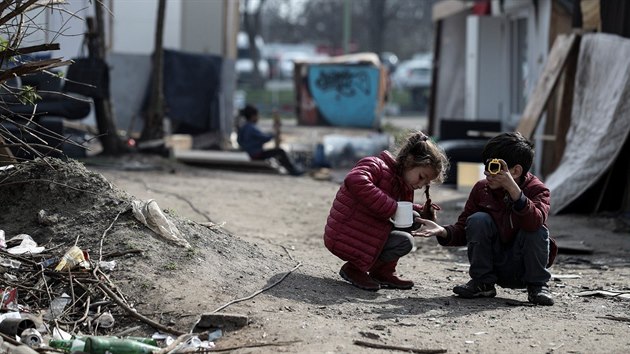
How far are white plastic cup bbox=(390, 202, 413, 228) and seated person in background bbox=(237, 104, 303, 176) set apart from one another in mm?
10093

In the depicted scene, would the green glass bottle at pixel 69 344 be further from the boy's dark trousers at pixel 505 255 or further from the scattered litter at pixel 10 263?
the boy's dark trousers at pixel 505 255

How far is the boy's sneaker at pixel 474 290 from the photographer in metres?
6.53

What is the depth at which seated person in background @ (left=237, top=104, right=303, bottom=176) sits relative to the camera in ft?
53.7

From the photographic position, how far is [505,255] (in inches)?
255

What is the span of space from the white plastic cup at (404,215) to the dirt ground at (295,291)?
48 cm

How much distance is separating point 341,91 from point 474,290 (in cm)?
2417

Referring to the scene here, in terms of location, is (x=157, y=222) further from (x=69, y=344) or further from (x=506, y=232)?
(x=506, y=232)

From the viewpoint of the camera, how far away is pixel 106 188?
271 inches

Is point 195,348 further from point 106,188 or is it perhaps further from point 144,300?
point 106,188

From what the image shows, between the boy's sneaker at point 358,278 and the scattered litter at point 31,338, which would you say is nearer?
the scattered litter at point 31,338

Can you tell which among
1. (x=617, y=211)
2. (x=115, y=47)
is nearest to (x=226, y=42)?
(x=115, y=47)

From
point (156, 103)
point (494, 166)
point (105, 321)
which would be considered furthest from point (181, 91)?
point (105, 321)

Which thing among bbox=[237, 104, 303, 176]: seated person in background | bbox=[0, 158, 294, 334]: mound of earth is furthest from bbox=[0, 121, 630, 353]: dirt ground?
bbox=[237, 104, 303, 176]: seated person in background

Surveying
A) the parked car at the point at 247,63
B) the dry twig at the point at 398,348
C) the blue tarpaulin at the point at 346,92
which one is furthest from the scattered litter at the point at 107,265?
the parked car at the point at 247,63
